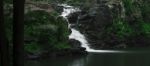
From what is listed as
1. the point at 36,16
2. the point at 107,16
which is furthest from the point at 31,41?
the point at 107,16

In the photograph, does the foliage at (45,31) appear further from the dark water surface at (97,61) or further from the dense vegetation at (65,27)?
the dark water surface at (97,61)

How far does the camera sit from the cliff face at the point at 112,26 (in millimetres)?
55312

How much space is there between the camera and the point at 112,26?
58500 millimetres

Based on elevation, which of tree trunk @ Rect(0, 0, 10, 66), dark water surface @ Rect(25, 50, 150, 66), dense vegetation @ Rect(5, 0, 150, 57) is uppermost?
tree trunk @ Rect(0, 0, 10, 66)

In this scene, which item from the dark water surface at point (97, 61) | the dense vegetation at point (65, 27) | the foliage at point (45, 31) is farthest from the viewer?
the foliage at point (45, 31)

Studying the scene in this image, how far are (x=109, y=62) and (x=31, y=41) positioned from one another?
29.4ft

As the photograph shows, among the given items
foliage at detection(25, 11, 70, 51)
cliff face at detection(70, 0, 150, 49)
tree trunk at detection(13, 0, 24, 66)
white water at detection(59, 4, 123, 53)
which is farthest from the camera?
cliff face at detection(70, 0, 150, 49)

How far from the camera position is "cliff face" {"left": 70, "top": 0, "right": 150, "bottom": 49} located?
55.3m

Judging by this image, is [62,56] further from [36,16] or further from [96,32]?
[96,32]

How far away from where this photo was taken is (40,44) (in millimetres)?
41188

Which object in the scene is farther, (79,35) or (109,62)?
(79,35)

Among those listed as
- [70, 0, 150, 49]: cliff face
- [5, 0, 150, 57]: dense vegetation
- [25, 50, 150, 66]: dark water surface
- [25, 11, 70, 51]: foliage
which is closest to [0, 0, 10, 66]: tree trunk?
[25, 50, 150, 66]: dark water surface

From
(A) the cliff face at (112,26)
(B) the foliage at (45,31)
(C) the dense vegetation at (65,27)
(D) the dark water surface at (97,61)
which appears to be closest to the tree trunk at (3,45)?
(D) the dark water surface at (97,61)

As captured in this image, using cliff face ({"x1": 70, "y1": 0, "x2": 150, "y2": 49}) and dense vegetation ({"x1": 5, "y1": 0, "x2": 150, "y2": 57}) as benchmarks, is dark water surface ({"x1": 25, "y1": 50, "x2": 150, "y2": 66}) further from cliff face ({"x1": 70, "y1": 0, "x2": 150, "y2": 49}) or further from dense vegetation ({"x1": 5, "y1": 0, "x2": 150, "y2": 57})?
cliff face ({"x1": 70, "y1": 0, "x2": 150, "y2": 49})
